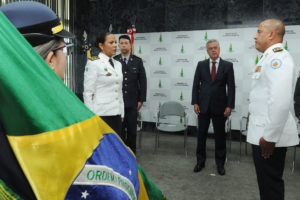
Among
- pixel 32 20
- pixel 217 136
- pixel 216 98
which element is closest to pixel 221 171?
pixel 217 136

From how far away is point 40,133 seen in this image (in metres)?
0.34

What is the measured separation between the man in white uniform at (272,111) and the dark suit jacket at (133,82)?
1.97 m

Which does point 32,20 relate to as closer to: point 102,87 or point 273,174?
point 273,174

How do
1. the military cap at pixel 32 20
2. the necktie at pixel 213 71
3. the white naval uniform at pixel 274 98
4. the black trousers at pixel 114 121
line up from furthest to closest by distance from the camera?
the necktie at pixel 213 71 → the black trousers at pixel 114 121 → the white naval uniform at pixel 274 98 → the military cap at pixel 32 20

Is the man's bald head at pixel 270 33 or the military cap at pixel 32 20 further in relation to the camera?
the man's bald head at pixel 270 33

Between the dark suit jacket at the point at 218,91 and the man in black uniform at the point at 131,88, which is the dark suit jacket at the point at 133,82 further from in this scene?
the dark suit jacket at the point at 218,91

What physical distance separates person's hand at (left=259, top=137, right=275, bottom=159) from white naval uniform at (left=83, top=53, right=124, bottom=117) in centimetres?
154

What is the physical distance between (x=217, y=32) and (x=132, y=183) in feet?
15.5

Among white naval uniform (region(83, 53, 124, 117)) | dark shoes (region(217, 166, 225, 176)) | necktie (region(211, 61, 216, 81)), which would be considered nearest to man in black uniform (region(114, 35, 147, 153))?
white naval uniform (region(83, 53, 124, 117))

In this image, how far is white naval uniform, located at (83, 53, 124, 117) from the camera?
2523 mm

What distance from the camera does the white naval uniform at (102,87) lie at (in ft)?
8.28

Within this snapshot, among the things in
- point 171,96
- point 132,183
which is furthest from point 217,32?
point 132,183

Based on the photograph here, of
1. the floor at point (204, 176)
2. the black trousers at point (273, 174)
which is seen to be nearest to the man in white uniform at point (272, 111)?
the black trousers at point (273, 174)

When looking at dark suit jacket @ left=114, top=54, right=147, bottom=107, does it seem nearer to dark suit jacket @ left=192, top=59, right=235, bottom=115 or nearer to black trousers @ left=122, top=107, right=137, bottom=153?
black trousers @ left=122, top=107, right=137, bottom=153
